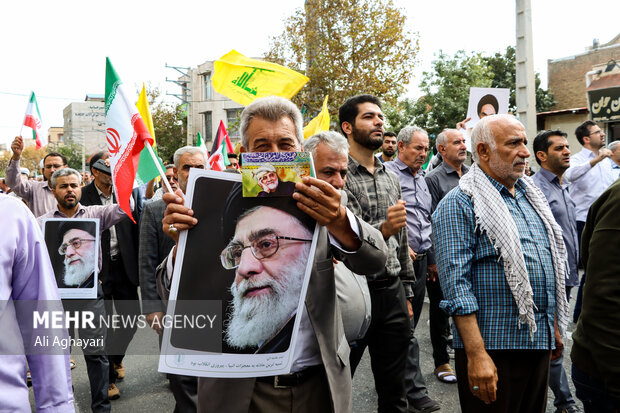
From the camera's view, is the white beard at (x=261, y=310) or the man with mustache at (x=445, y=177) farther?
the man with mustache at (x=445, y=177)

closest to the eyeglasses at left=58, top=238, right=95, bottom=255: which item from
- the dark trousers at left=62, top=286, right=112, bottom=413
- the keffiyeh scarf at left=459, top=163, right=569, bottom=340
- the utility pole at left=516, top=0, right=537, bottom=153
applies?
the dark trousers at left=62, top=286, right=112, bottom=413

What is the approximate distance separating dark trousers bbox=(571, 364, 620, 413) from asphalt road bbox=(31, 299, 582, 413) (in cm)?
163

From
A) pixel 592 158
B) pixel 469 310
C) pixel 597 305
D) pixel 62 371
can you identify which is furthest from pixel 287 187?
pixel 592 158

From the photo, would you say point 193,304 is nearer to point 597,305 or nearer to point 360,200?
point 597,305

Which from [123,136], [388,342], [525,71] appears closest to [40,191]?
[123,136]

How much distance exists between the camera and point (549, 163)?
461 centimetres

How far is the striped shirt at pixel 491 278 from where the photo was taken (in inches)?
96.2

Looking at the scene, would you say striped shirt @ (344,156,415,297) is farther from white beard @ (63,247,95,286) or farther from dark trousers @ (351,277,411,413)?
white beard @ (63,247,95,286)

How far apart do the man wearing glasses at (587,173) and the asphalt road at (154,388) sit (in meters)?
2.94

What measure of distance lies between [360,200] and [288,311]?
199 centimetres

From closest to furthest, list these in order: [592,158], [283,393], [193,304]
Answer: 1. [193,304]
2. [283,393]
3. [592,158]

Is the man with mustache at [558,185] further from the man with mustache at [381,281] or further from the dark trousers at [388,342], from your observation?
the dark trousers at [388,342]

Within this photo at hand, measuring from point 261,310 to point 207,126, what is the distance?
143 feet

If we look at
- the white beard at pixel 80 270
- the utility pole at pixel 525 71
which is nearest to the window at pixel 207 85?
the utility pole at pixel 525 71
